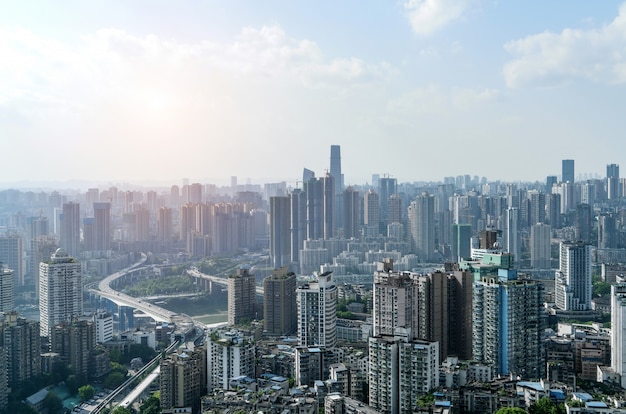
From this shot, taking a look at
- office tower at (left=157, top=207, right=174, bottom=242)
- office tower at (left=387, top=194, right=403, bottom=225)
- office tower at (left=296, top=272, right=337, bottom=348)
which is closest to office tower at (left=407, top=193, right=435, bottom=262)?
office tower at (left=387, top=194, right=403, bottom=225)

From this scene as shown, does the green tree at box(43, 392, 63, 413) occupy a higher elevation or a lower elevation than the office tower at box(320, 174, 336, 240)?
lower

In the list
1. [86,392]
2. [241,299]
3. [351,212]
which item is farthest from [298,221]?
[86,392]

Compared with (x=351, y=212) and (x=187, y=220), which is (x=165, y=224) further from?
(x=351, y=212)

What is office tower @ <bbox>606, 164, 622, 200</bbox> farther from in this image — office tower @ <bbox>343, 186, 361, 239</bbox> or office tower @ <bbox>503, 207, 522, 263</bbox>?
office tower @ <bbox>343, 186, 361, 239</bbox>

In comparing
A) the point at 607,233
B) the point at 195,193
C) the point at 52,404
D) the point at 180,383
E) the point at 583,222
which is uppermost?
the point at 195,193

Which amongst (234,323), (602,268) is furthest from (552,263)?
(234,323)

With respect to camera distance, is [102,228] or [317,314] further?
[102,228]
